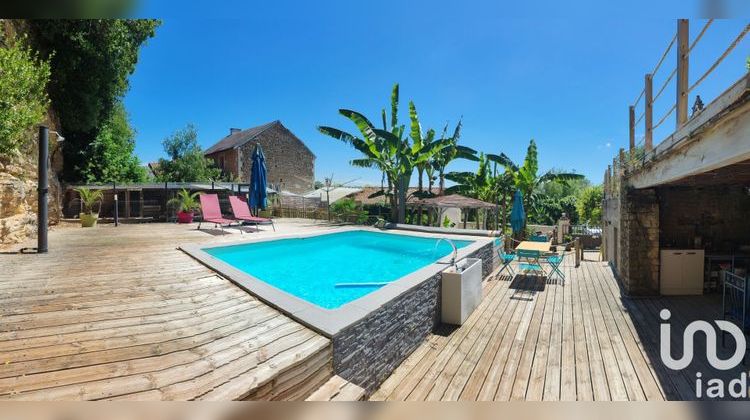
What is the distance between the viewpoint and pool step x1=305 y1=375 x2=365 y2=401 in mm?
2551

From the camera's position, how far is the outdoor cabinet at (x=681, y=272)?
754cm

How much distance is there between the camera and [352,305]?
3682 millimetres

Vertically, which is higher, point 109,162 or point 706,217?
point 109,162

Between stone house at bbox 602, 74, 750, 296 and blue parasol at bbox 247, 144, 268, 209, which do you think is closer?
stone house at bbox 602, 74, 750, 296

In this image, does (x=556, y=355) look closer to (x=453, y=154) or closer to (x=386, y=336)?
(x=386, y=336)

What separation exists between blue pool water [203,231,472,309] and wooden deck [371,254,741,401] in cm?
195

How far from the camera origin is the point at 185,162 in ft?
90.4

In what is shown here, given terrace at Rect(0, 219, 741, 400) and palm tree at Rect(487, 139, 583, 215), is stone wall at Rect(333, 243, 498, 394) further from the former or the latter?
palm tree at Rect(487, 139, 583, 215)

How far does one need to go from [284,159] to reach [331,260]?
23668 mm

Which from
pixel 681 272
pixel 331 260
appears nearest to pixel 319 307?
pixel 331 260

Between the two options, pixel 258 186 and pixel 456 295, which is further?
pixel 258 186

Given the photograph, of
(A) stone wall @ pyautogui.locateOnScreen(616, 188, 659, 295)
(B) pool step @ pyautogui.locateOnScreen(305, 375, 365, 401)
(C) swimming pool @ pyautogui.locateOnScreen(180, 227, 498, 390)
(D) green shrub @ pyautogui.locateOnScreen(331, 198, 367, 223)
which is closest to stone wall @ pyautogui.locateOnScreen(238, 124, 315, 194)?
(D) green shrub @ pyautogui.locateOnScreen(331, 198, 367, 223)

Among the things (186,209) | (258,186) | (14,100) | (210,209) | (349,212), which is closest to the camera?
(14,100)
